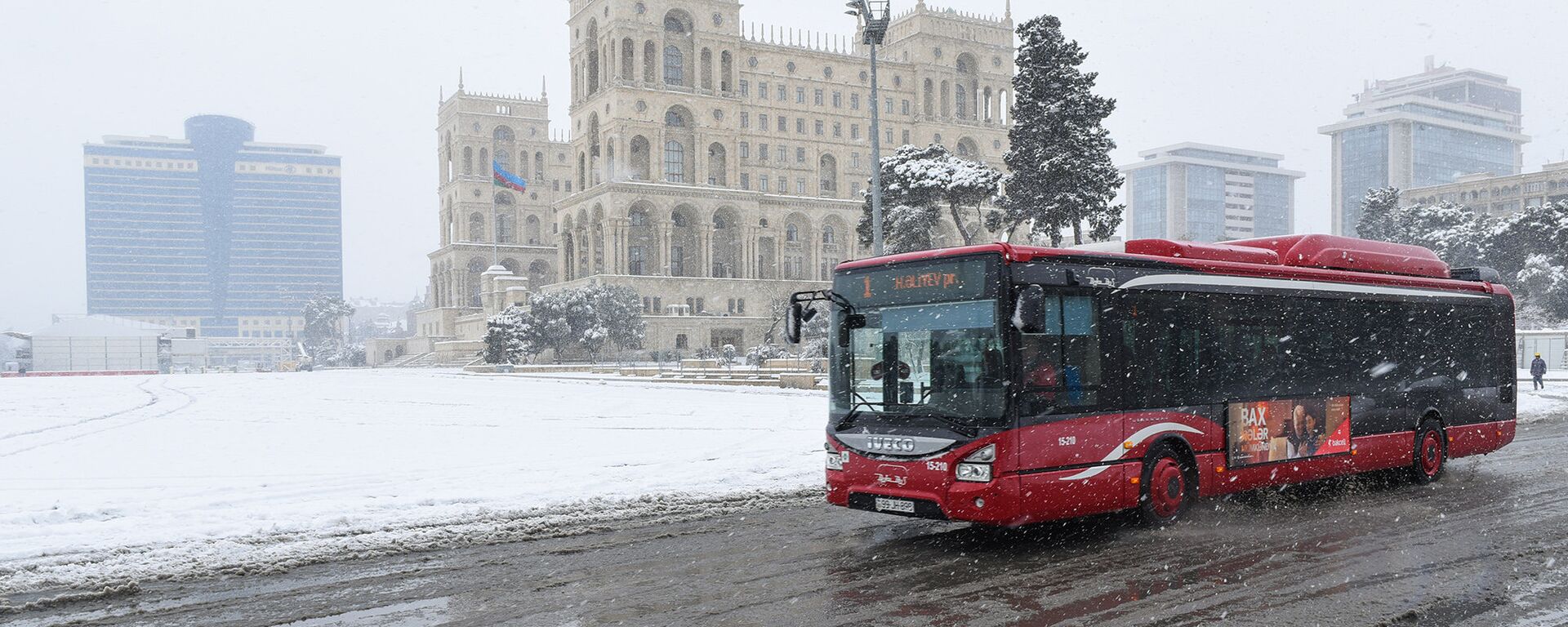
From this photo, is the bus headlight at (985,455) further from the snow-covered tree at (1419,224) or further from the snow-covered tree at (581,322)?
the snow-covered tree at (1419,224)

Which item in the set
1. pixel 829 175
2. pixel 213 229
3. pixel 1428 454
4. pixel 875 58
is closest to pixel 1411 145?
pixel 829 175

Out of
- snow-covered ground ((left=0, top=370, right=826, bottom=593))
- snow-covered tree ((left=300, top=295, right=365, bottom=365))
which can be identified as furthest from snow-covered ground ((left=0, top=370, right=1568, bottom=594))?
snow-covered tree ((left=300, top=295, right=365, bottom=365))

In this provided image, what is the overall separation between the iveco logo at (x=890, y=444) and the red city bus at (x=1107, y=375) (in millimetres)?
19

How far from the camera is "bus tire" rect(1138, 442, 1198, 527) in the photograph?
930 centimetres

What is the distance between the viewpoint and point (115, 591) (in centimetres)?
723

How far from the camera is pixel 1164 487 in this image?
30.9 feet

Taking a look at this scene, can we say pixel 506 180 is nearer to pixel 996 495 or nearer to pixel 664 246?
pixel 664 246

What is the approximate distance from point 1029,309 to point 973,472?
1.26 meters

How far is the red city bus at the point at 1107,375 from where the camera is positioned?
27.3 ft

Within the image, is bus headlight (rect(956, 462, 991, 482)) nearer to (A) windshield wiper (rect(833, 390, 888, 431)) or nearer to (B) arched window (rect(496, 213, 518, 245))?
(A) windshield wiper (rect(833, 390, 888, 431))

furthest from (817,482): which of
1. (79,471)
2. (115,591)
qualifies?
(79,471)

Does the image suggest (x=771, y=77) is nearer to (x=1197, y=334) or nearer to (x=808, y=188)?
(x=808, y=188)

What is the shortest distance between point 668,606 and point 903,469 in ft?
8.38

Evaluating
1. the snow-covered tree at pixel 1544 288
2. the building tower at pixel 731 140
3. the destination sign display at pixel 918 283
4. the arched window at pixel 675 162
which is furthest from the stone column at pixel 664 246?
the destination sign display at pixel 918 283
